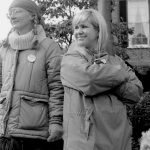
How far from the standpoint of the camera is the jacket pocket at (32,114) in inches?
141

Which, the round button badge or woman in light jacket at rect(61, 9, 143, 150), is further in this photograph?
the round button badge

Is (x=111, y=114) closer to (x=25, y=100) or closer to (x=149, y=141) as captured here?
(x=25, y=100)

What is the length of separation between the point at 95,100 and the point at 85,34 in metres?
0.58

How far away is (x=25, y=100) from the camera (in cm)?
362

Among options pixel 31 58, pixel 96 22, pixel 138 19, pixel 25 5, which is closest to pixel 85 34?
pixel 96 22

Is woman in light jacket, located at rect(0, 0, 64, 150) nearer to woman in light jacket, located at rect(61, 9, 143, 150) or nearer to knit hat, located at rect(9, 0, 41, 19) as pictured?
knit hat, located at rect(9, 0, 41, 19)

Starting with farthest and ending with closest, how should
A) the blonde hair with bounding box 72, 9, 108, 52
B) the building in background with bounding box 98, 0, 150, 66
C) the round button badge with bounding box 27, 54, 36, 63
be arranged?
the building in background with bounding box 98, 0, 150, 66
the round button badge with bounding box 27, 54, 36, 63
the blonde hair with bounding box 72, 9, 108, 52

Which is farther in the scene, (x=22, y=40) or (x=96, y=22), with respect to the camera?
(x=22, y=40)

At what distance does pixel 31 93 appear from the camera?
3.63 metres

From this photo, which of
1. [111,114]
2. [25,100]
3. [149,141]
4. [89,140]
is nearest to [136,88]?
[111,114]

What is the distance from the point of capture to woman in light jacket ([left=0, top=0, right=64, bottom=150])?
3594 mm

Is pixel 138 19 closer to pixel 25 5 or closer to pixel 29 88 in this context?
pixel 25 5

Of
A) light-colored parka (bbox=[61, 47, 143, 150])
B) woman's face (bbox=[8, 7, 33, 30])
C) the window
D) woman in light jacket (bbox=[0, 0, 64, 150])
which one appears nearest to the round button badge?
woman in light jacket (bbox=[0, 0, 64, 150])

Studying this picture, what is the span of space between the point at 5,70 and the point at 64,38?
18.2 feet
